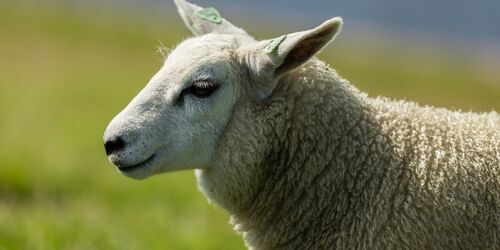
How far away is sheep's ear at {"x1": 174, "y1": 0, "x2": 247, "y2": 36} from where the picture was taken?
19.1 feet

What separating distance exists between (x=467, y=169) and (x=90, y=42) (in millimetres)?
30034

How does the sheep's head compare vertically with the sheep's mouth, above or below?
above

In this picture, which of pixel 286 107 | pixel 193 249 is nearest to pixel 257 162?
pixel 286 107

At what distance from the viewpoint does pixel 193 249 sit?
7.29 m

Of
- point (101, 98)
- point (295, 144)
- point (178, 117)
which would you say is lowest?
point (178, 117)

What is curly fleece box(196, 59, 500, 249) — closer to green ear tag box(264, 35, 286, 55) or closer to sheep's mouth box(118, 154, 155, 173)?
green ear tag box(264, 35, 286, 55)

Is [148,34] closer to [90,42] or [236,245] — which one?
[90,42]

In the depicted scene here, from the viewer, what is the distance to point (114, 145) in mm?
5137

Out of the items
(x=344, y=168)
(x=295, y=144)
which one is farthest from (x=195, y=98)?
(x=344, y=168)

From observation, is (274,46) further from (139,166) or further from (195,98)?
(139,166)

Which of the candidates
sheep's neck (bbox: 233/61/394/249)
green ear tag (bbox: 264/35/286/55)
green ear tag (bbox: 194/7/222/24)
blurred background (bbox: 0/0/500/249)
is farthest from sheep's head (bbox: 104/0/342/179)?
blurred background (bbox: 0/0/500/249)

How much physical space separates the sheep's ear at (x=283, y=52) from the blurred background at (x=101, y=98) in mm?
797

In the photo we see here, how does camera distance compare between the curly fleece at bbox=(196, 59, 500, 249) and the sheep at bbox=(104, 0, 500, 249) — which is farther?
the sheep at bbox=(104, 0, 500, 249)

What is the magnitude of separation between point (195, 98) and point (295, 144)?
565 millimetres
